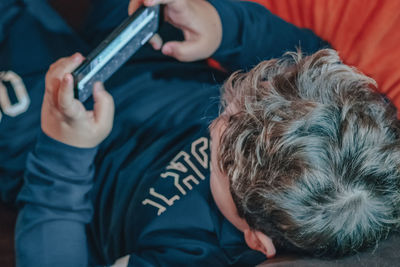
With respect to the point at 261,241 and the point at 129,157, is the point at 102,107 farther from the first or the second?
the point at 261,241

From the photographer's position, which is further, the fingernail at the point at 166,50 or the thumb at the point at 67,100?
the fingernail at the point at 166,50

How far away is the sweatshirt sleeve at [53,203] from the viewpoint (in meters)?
0.78

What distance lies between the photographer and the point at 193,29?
83cm

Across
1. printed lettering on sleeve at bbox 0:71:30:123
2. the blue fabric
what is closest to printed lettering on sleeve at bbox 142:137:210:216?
the blue fabric

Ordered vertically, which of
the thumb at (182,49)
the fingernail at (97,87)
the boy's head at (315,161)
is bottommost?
the boy's head at (315,161)

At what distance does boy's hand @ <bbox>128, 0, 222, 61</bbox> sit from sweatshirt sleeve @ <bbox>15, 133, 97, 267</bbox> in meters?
0.23

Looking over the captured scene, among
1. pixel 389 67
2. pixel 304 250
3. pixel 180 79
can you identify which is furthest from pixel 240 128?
pixel 389 67

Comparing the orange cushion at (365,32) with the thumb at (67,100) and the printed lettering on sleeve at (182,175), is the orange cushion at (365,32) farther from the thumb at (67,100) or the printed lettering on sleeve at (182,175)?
the thumb at (67,100)

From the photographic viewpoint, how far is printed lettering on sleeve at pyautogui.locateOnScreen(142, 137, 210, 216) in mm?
798

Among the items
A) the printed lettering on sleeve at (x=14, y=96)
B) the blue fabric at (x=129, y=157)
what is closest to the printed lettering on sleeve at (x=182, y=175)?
the blue fabric at (x=129, y=157)

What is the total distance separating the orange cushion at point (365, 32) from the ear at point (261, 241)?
0.39 m

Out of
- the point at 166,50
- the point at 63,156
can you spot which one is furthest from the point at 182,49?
the point at 63,156

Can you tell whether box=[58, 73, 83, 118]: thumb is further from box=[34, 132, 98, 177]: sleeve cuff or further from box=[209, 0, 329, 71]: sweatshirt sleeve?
box=[209, 0, 329, 71]: sweatshirt sleeve

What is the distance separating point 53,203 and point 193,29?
0.39 meters
